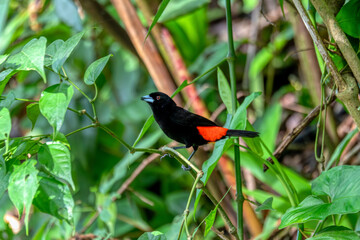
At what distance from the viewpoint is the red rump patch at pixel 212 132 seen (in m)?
1.33

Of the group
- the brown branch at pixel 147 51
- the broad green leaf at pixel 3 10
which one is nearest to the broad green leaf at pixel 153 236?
the brown branch at pixel 147 51

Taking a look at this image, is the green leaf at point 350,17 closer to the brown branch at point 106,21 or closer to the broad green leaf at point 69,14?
the brown branch at point 106,21

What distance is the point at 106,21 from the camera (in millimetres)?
2307

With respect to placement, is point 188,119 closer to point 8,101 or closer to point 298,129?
point 298,129

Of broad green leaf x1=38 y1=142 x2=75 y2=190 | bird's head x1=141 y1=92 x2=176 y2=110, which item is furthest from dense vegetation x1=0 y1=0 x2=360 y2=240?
bird's head x1=141 y1=92 x2=176 y2=110

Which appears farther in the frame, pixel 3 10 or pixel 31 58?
pixel 3 10

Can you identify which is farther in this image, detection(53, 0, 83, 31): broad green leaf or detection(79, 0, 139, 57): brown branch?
detection(53, 0, 83, 31): broad green leaf

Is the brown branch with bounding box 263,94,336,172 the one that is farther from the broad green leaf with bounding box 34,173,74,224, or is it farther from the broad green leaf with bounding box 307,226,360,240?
the broad green leaf with bounding box 34,173,74,224

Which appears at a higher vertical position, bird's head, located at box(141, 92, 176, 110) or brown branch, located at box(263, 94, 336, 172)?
bird's head, located at box(141, 92, 176, 110)

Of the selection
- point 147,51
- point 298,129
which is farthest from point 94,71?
point 147,51

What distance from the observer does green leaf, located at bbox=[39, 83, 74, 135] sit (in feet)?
2.87

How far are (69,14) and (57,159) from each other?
1.81 metres

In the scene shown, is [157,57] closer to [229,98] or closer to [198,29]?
[229,98]

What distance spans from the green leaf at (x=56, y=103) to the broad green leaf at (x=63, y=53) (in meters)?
0.05
